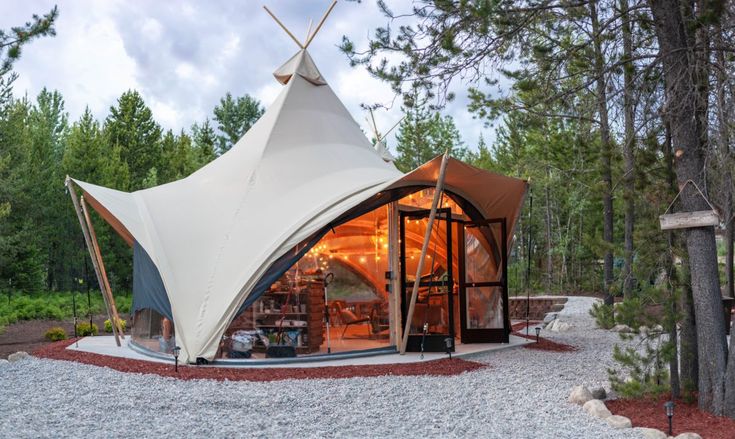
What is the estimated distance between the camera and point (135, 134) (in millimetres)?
27203

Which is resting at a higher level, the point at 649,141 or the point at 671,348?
the point at 649,141

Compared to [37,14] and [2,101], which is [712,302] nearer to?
[37,14]

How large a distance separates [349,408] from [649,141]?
322 centimetres

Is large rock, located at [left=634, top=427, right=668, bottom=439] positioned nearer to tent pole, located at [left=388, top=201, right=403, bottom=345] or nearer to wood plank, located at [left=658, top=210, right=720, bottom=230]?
wood plank, located at [left=658, top=210, right=720, bottom=230]

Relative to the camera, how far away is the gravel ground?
4.31m

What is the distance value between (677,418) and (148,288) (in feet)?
21.1

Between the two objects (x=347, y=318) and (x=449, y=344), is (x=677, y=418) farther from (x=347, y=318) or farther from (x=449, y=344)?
(x=347, y=318)

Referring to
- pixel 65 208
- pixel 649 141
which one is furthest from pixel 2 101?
pixel 649 141

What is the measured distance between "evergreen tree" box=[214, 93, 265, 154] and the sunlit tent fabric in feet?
76.8

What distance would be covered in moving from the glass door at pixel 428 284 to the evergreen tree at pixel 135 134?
2017 cm

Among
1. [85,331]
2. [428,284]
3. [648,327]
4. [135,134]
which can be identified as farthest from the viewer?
[135,134]

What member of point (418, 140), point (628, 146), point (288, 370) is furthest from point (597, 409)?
point (418, 140)

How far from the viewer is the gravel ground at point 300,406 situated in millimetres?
4312

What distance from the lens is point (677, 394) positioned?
16.7 feet
